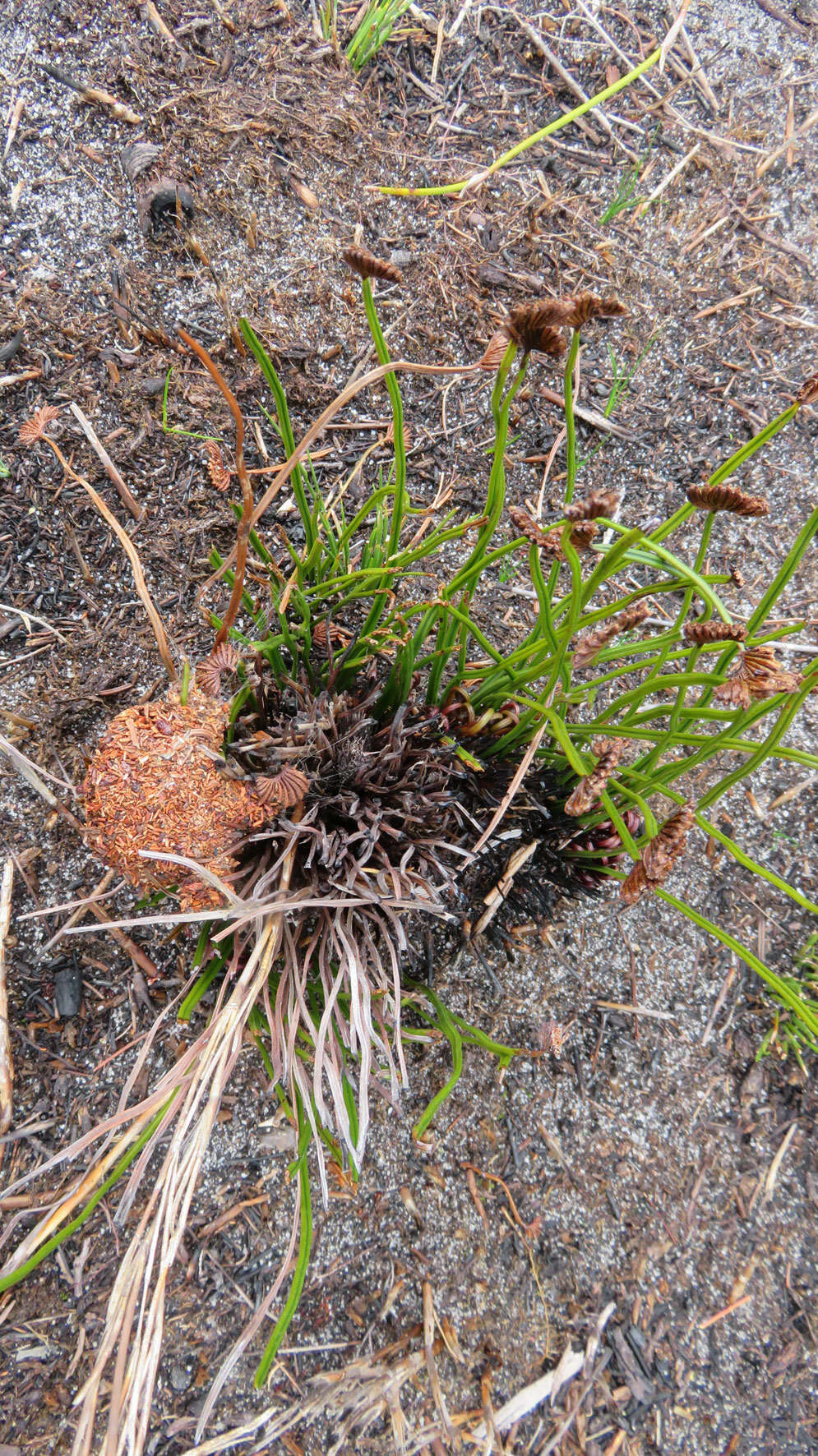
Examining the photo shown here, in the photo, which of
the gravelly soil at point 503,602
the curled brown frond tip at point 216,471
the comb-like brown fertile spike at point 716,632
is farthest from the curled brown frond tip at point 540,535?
the gravelly soil at point 503,602

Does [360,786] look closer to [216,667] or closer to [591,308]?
[216,667]

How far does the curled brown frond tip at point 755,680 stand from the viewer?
746 mm

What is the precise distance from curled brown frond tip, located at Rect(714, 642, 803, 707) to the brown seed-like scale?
0.64m

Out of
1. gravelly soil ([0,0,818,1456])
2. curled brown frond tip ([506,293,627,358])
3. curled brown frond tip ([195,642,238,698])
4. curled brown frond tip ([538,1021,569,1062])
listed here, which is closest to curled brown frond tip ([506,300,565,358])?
curled brown frond tip ([506,293,627,358])

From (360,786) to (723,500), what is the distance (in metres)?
0.66

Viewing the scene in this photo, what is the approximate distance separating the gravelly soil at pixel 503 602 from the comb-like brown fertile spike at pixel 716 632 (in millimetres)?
824

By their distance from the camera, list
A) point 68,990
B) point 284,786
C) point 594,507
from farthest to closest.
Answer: point 68,990 → point 284,786 → point 594,507

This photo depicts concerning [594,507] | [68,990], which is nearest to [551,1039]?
[68,990]

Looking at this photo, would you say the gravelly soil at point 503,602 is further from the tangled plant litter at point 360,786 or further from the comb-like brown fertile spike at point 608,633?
the comb-like brown fertile spike at point 608,633

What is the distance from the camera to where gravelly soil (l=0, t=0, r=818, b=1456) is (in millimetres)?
1271

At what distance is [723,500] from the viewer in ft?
2.34

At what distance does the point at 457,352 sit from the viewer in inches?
61.9

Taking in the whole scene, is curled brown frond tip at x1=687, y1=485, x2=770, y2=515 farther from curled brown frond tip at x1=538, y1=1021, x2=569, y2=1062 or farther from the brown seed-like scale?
curled brown frond tip at x1=538, y1=1021, x2=569, y2=1062

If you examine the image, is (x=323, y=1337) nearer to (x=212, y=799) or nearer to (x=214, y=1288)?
(x=214, y=1288)
